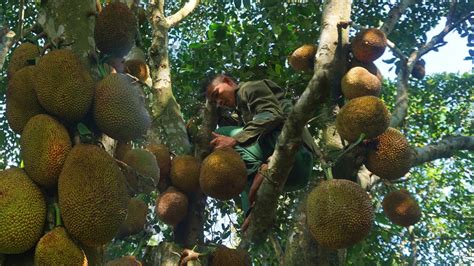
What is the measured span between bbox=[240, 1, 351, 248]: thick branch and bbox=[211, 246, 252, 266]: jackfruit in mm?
92

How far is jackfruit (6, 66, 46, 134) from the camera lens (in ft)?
5.09

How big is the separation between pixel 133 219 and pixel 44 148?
1.11 m

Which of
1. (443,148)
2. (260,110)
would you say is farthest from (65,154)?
(443,148)

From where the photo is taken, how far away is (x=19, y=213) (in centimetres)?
127

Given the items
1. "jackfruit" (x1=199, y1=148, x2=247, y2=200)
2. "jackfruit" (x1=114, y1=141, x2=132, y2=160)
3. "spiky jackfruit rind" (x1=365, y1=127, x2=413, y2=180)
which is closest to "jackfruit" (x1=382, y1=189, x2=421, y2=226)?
"spiky jackfruit rind" (x1=365, y1=127, x2=413, y2=180)

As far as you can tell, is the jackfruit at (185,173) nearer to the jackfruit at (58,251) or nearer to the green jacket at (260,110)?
the green jacket at (260,110)

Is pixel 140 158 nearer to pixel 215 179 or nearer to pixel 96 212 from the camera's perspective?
pixel 215 179

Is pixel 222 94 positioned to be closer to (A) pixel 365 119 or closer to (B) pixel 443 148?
(A) pixel 365 119

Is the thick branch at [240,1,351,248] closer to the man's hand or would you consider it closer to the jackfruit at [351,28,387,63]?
the jackfruit at [351,28,387,63]

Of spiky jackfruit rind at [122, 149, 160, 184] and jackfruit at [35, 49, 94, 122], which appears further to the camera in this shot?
spiky jackfruit rind at [122, 149, 160, 184]

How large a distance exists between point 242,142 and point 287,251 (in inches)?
22.3

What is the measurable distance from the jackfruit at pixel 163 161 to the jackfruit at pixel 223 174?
1.02ft

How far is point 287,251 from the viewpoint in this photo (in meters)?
2.26

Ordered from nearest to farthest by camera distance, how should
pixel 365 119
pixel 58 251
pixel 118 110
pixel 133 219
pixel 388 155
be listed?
pixel 58 251 → pixel 118 110 → pixel 365 119 → pixel 388 155 → pixel 133 219
